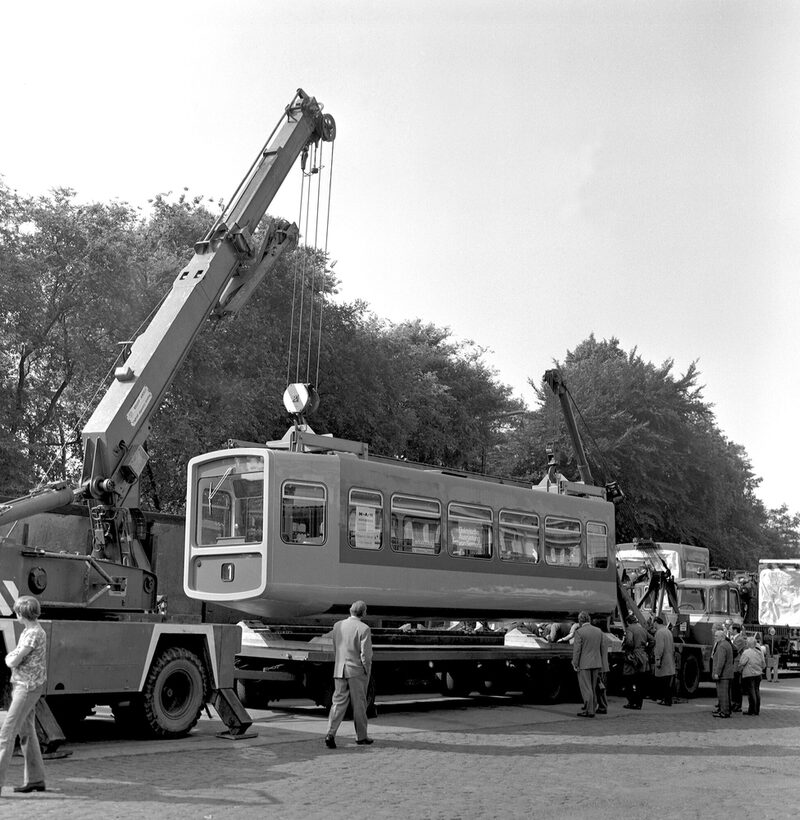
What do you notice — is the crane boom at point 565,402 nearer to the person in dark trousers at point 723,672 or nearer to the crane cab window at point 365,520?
the person in dark trousers at point 723,672

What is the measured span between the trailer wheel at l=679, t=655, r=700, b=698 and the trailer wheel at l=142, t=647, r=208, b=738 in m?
13.3

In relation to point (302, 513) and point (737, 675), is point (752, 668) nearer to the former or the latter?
point (737, 675)

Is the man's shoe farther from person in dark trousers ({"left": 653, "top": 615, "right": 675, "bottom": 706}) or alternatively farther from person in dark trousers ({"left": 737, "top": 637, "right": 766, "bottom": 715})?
person in dark trousers ({"left": 653, "top": 615, "right": 675, "bottom": 706})

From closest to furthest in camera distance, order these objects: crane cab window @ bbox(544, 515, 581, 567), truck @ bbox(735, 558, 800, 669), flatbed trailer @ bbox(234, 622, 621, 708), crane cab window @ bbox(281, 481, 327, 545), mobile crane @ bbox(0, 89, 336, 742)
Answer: mobile crane @ bbox(0, 89, 336, 742), crane cab window @ bbox(281, 481, 327, 545), flatbed trailer @ bbox(234, 622, 621, 708), crane cab window @ bbox(544, 515, 581, 567), truck @ bbox(735, 558, 800, 669)

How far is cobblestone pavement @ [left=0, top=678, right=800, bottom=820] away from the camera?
9156mm

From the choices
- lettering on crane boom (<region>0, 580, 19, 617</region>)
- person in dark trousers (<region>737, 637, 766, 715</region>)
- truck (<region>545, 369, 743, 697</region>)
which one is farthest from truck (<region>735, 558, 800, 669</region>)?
lettering on crane boom (<region>0, 580, 19, 617</region>)

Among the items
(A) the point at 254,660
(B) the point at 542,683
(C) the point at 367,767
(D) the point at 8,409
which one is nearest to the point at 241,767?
(C) the point at 367,767

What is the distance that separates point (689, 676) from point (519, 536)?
22.4 feet

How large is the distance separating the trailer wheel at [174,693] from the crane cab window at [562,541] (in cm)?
868

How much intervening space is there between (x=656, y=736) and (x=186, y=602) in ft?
36.4

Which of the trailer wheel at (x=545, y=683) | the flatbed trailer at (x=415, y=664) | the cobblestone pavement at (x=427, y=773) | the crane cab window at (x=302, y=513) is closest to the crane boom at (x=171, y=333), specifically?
the crane cab window at (x=302, y=513)

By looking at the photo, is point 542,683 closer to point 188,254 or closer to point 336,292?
point 188,254

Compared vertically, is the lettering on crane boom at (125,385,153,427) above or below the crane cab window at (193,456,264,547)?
above

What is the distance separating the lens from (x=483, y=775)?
1127cm
